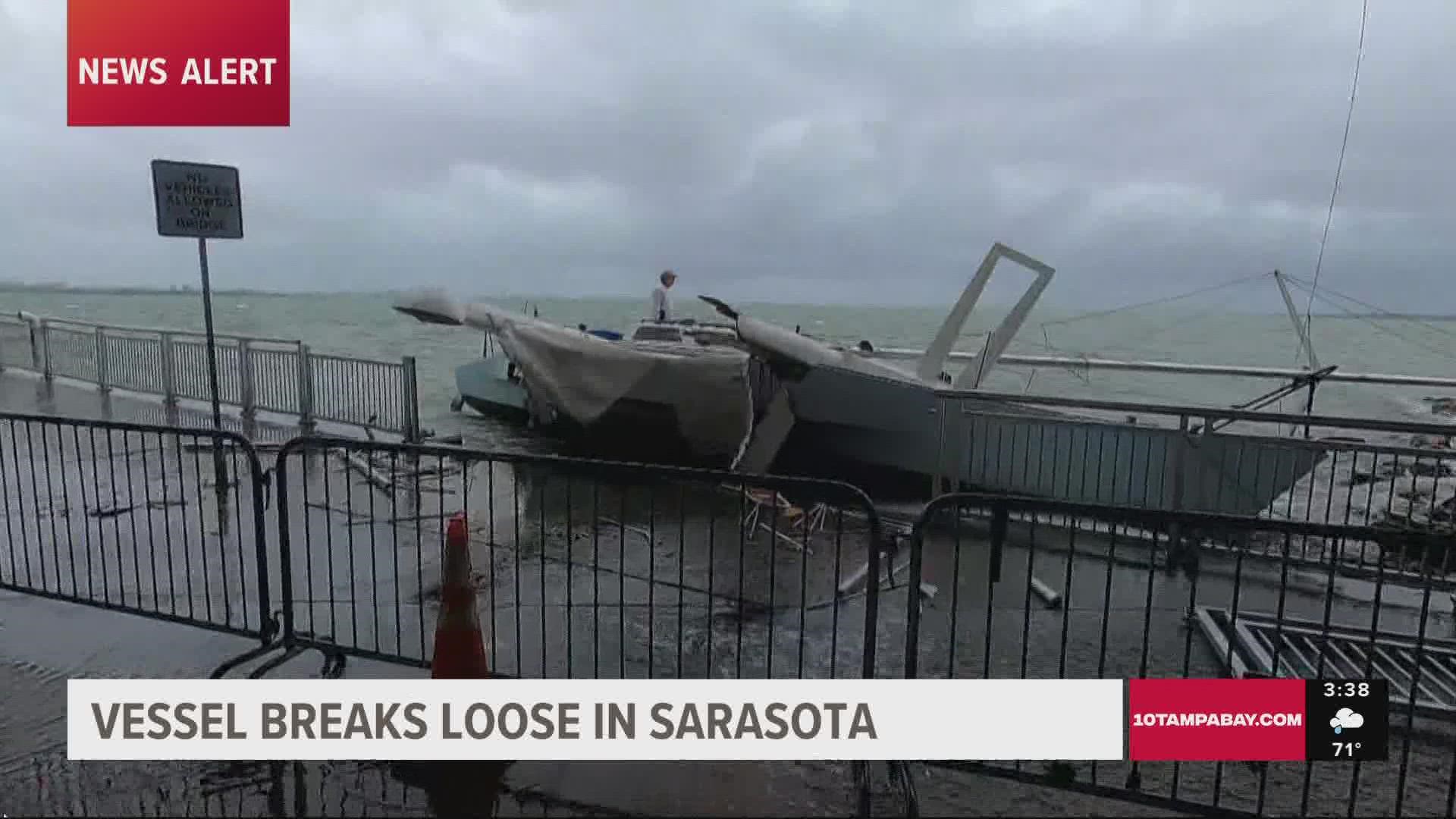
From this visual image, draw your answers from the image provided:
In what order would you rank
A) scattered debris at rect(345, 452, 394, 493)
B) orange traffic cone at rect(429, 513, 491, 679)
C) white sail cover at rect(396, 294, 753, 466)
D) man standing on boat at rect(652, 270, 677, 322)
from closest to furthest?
orange traffic cone at rect(429, 513, 491, 679) < scattered debris at rect(345, 452, 394, 493) < white sail cover at rect(396, 294, 753, 466) < man standing on boat at rect(652, 270, 677, 322)

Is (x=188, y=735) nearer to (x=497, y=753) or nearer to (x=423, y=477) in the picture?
(x=497, y=753)

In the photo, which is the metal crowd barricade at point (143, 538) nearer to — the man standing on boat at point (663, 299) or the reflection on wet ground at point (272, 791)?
the reflection on wet ground at point (272, 791)

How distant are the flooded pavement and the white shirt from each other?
249 inches

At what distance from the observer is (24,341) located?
52.0 feet

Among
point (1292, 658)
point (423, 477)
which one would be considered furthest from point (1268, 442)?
point (423, 477)

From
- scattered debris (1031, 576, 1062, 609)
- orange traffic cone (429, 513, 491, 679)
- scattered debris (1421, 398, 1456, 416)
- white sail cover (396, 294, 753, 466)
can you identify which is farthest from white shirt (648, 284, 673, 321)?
scattered debris (1421, 398, 1456, 416)

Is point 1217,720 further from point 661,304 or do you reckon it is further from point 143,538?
point 661,304

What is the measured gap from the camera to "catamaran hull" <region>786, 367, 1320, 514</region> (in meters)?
7.63

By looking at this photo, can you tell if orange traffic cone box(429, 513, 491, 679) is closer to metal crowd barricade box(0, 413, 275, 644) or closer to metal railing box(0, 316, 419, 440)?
metal crowd barricade box(0, 413, 275, 644)

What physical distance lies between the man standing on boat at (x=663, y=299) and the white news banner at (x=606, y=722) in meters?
11.4

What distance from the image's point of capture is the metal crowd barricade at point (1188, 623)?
3463mm

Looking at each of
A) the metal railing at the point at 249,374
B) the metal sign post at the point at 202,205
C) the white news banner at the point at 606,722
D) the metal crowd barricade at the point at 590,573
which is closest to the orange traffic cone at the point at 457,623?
the white news banner at the point at 606,722

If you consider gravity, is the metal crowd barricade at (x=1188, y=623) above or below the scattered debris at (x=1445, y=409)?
above

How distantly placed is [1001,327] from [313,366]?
9.09 meters
